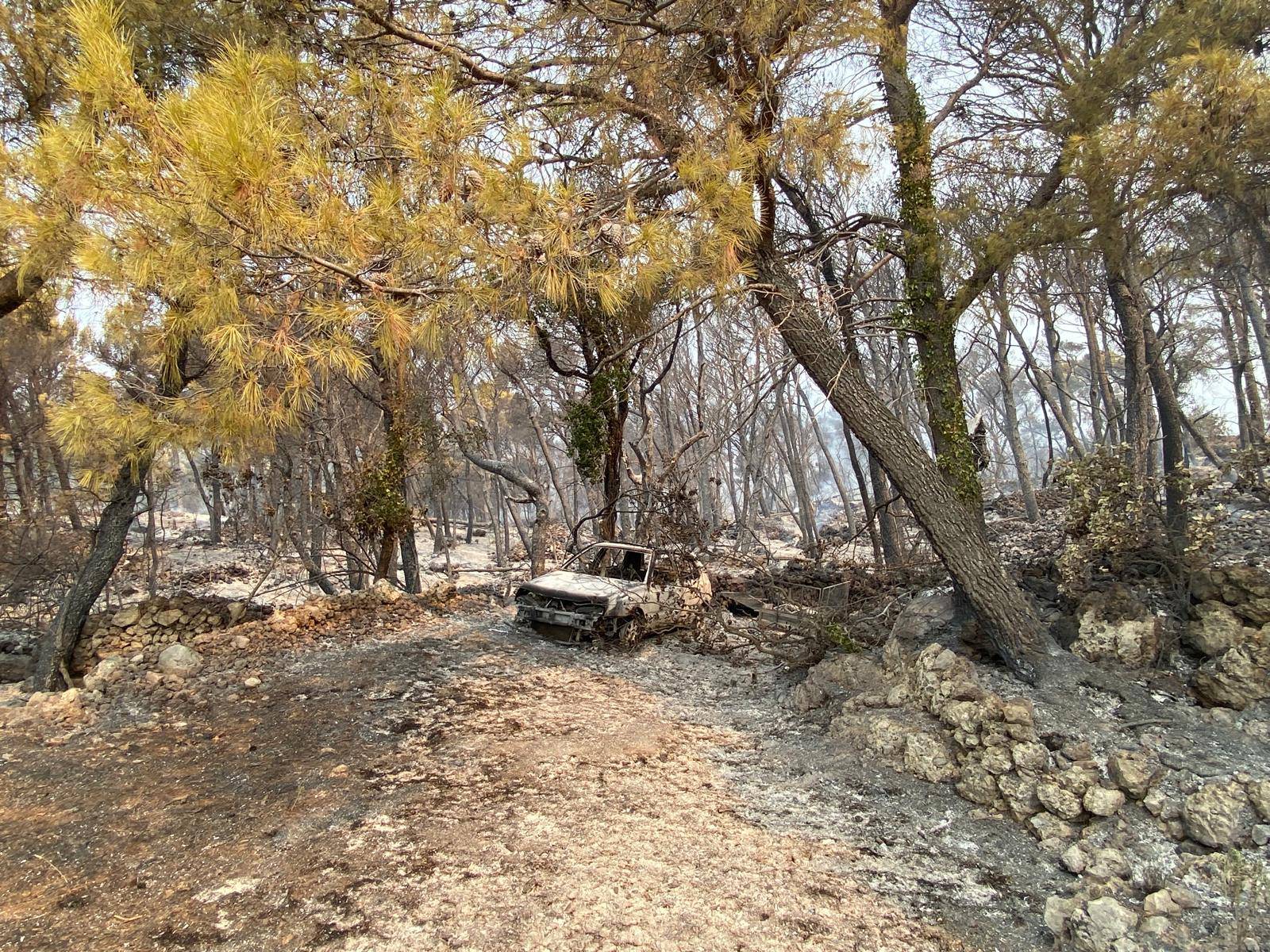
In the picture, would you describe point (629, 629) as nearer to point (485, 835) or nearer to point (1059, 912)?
point (485, 835)

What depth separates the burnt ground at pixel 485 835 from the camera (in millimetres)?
2764

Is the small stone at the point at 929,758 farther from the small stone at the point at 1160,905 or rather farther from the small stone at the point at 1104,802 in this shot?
the small stone at the point at 1160,905

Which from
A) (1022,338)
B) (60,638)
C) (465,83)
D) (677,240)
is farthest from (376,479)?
(1022,338)

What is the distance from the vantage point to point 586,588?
7.56 meters

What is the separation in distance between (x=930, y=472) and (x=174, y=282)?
504 centimetres

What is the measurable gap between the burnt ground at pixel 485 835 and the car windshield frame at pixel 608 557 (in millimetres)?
2471

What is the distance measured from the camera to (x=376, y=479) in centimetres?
951

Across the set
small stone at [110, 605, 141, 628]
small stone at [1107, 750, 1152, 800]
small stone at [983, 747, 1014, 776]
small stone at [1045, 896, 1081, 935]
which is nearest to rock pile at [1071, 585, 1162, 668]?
small stone at [1107, 750, 1152, 800]

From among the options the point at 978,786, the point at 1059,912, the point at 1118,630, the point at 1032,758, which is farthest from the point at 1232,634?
the point at 1059,912

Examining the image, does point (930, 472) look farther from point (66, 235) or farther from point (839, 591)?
point (66, 235)

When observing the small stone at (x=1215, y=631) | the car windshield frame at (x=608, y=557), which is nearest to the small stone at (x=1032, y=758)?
the small stone at (x=1215, y=631)

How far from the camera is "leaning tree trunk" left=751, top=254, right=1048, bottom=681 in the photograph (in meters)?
5.01

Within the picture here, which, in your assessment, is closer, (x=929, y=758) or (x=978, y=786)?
(x=978, y=786)

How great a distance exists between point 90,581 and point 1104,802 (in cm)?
801
